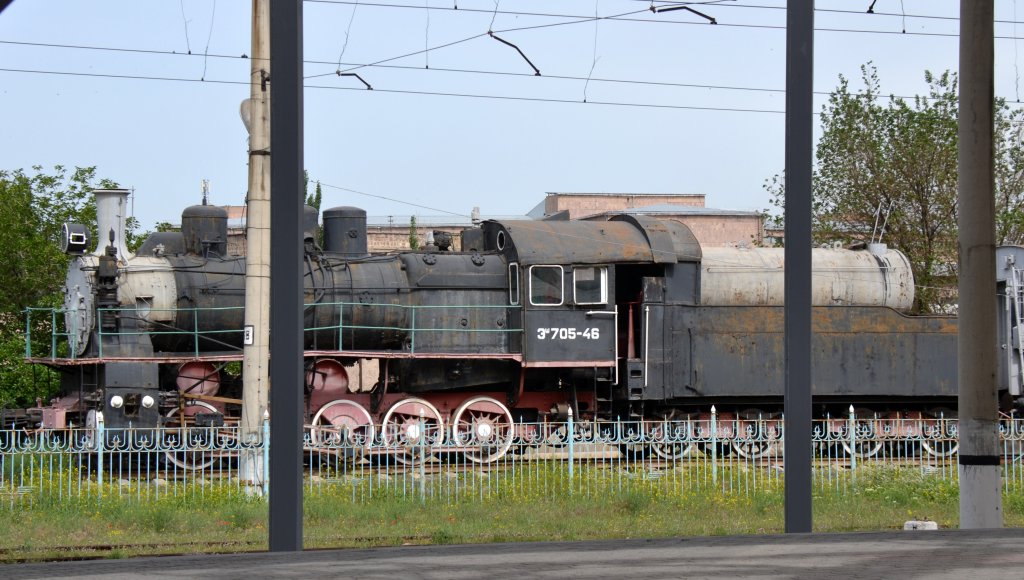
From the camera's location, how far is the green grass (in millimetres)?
10227

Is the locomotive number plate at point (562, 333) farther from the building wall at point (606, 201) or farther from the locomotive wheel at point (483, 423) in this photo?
the building wall at point (606, 201)

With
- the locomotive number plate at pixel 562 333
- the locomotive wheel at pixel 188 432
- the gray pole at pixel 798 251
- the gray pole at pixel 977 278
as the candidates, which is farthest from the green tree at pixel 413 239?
the gray pole at pixel 798 251

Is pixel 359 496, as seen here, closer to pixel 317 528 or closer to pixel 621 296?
pixel 317 528

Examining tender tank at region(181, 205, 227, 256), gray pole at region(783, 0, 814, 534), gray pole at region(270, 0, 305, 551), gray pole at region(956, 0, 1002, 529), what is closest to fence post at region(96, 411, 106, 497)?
tender tank at region(181, 205, 227, 256)

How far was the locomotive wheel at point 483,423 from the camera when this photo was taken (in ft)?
54.0

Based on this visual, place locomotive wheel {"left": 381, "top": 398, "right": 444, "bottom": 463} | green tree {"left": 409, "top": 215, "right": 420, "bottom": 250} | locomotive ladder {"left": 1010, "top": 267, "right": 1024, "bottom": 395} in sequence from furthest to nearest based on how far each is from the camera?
green tree {"left": 409, "top": 215, "right": 420, "bottom": 250}
locomotive ladder {"left": 1010, "top": 267, "right": 1024, "bottom": 395}
locomotive wheel {"left": 381, "top": 398, "right": 444, "bottom": 463}

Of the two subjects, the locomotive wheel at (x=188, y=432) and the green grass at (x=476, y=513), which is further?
the locomotive wheel at (x=188, y=432)

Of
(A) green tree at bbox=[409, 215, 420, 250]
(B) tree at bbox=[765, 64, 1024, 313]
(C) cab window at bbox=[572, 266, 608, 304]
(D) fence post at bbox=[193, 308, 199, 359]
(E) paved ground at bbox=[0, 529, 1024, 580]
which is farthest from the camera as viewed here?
(A) green tree at bbox=[409, 215, 420, 250]

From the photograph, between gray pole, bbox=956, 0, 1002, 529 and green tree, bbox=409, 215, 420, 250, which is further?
green tree, bbox=409, 215, 420, 250

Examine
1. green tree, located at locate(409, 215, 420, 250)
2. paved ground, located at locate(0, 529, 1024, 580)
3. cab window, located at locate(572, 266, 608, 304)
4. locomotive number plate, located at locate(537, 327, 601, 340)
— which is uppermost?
green tree, located at locate(409, 215, 420, 250)

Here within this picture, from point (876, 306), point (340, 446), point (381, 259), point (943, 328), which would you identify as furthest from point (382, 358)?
point (943, 328)

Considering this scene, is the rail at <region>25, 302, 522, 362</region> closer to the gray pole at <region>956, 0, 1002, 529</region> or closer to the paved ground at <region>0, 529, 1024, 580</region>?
the gray pole at <region>956, 0, 1002, 529</region>

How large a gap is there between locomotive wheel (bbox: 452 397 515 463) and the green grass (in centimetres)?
261

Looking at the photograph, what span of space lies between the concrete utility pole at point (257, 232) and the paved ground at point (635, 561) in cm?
766
